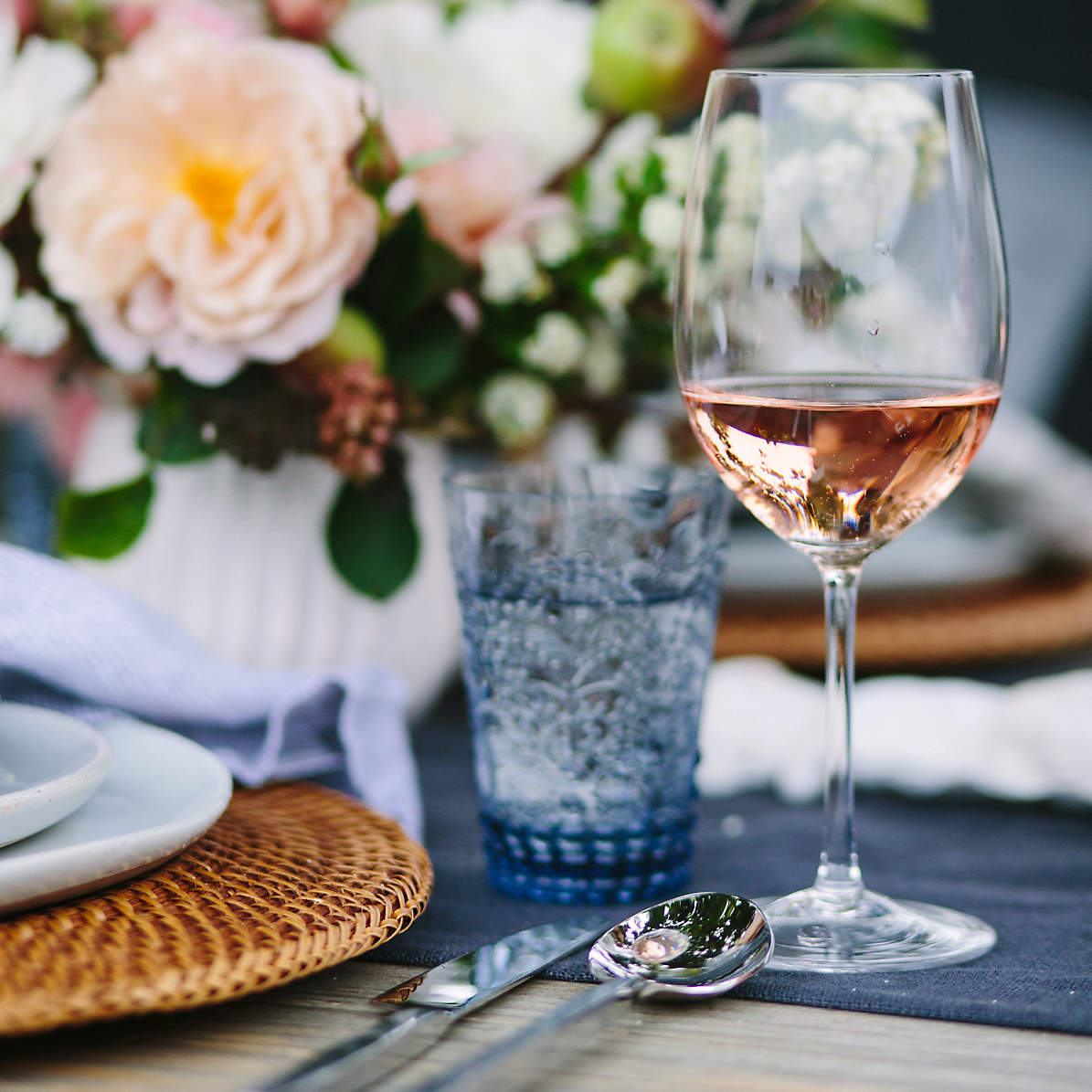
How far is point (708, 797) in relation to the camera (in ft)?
2.84

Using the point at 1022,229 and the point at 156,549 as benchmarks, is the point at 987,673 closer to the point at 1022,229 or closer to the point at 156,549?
the point at 156,549

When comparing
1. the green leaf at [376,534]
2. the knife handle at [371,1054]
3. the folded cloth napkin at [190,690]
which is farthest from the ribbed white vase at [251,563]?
the knife handle at [371,1054]

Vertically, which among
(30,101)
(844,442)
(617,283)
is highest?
(30,101)

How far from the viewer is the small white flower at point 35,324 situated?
34.5 inches

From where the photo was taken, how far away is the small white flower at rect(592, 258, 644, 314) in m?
0.90

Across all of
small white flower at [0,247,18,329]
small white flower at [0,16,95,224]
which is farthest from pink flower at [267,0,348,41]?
small white flower at [0,247,18,329]

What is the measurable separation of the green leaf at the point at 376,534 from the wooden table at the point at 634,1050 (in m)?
0.38

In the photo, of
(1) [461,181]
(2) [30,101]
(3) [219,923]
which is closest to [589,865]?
(3) [219,923]

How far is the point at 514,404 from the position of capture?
93cm

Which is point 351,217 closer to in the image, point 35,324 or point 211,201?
point 211,201

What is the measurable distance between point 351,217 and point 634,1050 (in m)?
0.51

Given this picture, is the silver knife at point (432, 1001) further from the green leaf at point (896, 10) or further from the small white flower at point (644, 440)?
the green leaf at point (896, 10)

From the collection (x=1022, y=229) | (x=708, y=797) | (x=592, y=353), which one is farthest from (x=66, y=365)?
(x=1022, y=229)

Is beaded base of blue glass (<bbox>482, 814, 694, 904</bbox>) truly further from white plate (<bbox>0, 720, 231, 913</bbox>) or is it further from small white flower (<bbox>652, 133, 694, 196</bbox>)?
small white flower (<bbox>652, 133, 694, 196</bbox>)
